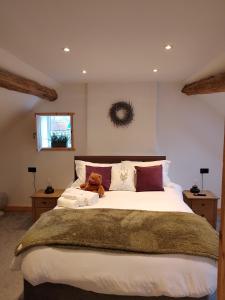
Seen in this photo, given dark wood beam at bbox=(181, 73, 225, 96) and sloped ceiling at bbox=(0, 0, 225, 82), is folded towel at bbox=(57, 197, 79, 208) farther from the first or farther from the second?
dark wood beam at bbox=(181, 73, 225, 96)

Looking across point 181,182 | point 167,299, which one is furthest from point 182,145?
point 167,299

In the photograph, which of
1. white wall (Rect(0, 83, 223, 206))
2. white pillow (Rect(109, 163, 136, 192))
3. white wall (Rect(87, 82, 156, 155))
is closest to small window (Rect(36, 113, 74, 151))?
white wall (Rect(0, 83, 223, 206))

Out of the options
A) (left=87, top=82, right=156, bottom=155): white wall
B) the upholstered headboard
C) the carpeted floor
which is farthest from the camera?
(left=87, top=82, right=156, bottom=155): white wall

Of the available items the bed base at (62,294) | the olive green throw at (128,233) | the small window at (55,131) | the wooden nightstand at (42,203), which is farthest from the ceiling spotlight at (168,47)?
the wooden nightstand at (42,203)

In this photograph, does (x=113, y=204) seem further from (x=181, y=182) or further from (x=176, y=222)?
(x=181, y=182)

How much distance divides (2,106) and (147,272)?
282 cm

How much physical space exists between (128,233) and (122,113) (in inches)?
102

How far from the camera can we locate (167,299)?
185 cm

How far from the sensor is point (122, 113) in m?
4.26

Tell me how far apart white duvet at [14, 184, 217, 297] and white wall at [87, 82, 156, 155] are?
259 cm

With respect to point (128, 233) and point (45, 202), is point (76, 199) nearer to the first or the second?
point (128, 233)

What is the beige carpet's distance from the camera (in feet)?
7.79

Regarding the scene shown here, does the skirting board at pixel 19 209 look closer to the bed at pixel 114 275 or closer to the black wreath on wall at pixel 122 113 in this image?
the black wreath on wall at pixel 122 113

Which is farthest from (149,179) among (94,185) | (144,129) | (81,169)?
(144,129)
